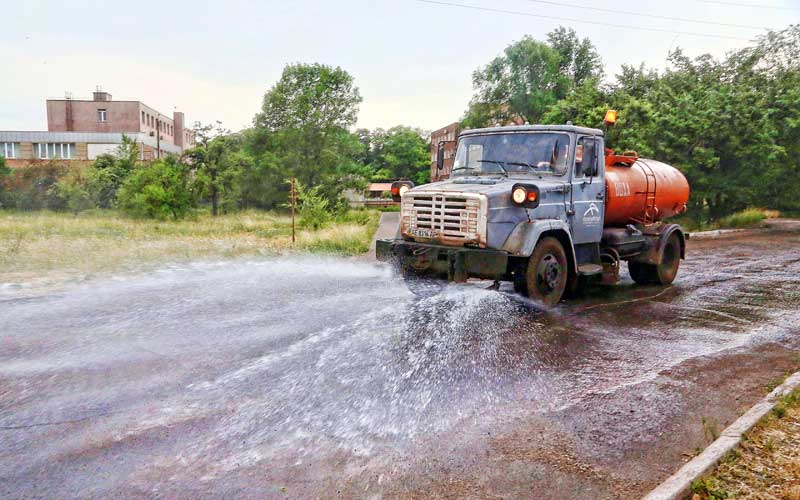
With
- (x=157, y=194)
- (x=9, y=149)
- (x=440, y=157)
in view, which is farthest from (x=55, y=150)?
(x=440, y=157)

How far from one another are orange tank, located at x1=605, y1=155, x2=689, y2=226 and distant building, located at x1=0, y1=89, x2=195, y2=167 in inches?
2508

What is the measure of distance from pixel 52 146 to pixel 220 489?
82.8 meters

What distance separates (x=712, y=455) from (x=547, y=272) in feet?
15.4

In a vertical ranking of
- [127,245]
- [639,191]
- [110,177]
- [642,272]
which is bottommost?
[127,245]

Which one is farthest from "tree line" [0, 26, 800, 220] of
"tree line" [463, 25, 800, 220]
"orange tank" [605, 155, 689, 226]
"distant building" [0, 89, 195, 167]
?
"distant building" [0, 89, 195, 167]

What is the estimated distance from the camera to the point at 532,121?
62.7m

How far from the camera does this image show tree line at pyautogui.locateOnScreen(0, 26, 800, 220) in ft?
75.0

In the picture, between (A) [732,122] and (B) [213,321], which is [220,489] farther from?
(A) [732,122]

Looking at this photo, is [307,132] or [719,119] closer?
→ [719,119]

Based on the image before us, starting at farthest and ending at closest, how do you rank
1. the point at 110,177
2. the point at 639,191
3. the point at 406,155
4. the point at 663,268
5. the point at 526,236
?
the point at 406,155 < the point at 110,177 < the point at 663,268 < the point at 639,191 < the point at 526,236

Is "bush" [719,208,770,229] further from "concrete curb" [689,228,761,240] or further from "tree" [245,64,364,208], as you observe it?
"tree" [245,64,364,208]

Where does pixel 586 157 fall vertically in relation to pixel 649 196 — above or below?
above

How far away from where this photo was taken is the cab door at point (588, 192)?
930 cm

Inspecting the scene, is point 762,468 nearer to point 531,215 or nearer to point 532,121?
point 531,215
